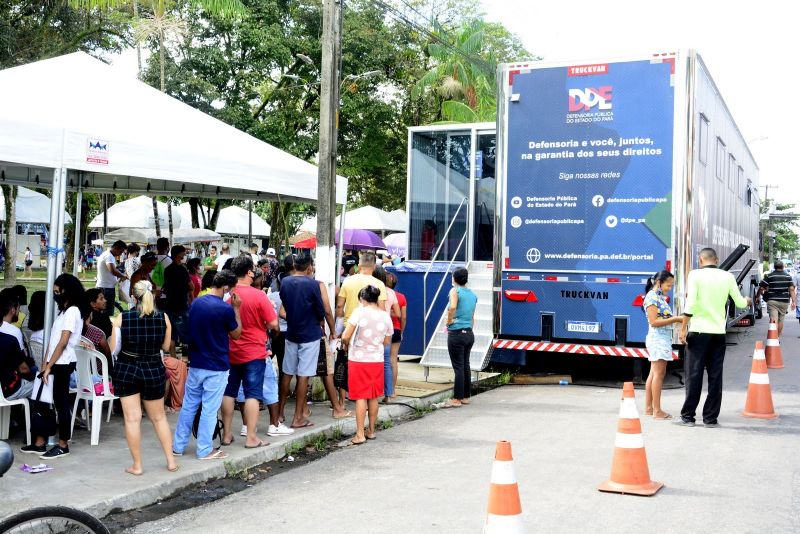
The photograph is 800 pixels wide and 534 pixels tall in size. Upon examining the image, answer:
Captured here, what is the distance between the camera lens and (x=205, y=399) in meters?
7.00

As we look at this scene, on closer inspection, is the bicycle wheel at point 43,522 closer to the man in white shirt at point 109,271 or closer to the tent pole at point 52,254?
the tent pole at point 52,254

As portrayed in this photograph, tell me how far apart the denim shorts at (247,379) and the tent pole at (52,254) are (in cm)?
166

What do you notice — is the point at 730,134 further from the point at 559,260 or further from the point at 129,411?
the point at 129,411

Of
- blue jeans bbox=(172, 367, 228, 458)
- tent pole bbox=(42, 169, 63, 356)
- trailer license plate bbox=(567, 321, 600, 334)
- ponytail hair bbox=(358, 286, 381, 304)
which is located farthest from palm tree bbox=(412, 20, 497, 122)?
blue jeans bbox=(172, 367, 228, 458)

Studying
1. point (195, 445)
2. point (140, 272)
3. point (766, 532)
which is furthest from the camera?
point (140, 272)

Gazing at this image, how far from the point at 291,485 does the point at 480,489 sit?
1.49 m

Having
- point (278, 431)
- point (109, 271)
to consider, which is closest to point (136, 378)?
point (278, 431)

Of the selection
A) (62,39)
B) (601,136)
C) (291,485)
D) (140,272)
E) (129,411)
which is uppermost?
(62,39)

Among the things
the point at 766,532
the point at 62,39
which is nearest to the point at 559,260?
the point at 766,532

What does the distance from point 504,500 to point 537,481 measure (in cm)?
245

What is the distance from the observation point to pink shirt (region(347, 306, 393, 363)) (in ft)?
26.2

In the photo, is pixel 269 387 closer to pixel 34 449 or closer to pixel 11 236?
pixel 34 449

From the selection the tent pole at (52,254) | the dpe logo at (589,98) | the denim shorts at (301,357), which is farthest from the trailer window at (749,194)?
the tent pole at (52,254)

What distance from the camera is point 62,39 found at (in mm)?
24781
